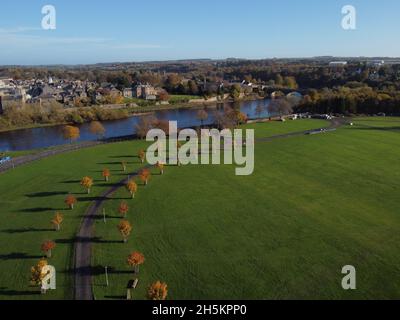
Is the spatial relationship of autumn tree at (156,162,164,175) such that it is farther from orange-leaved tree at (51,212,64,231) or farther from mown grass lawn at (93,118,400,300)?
orange-leaved tree at (51,212,64,231)

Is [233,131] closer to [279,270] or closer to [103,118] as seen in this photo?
[103,118]

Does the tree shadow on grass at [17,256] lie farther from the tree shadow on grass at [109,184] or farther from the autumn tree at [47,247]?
the tree shadow on grass at [109,184]

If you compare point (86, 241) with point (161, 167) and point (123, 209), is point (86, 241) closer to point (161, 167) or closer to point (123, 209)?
point (123, 209)

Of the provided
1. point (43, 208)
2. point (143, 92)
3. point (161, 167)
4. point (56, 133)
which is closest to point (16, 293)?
point (43, 208)

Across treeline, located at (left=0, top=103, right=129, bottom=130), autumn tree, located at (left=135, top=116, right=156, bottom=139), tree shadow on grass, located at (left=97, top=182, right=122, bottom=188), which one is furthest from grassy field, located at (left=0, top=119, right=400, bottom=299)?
treeline, located at (left=0, top=103, right=129, bottom=130)

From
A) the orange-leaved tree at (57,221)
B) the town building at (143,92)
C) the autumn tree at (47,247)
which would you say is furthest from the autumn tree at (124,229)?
the town building at (143,92)
